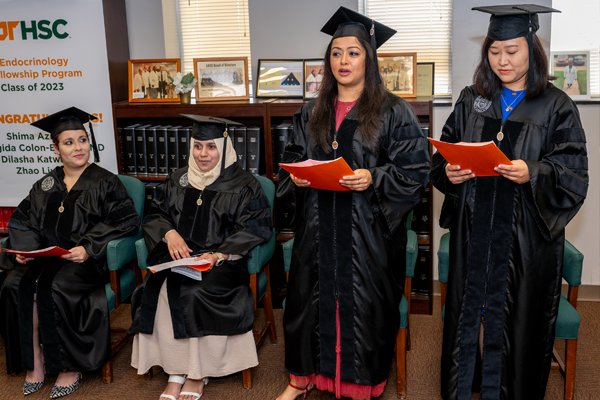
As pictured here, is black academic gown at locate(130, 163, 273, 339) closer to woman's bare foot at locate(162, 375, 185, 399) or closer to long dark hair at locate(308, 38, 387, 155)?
woman's bare foot at locate(162, 375, 185, 399)

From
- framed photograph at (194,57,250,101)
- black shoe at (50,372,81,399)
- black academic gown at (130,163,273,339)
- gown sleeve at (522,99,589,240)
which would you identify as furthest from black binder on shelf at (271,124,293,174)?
black shoe at (50,372,81,399)

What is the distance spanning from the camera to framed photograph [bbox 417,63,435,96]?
12.5 ft

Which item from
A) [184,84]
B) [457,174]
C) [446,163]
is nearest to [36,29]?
[184,84]

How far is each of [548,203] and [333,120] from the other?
102cm

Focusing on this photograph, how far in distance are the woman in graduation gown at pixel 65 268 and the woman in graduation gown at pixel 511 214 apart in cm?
188

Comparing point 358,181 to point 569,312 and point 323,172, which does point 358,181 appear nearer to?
point 323,172

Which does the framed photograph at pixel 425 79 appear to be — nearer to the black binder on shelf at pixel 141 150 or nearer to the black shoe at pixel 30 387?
the black binder on shelf at pixel 141 150

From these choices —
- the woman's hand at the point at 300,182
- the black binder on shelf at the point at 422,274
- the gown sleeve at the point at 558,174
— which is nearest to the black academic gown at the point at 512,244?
the gown sleeve at the point at 558,174

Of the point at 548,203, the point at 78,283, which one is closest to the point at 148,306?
the point at 78,283

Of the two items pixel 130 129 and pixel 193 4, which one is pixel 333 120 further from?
pixel 193 4

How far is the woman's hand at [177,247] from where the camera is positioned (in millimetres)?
2994

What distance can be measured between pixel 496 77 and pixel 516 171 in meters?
0.50

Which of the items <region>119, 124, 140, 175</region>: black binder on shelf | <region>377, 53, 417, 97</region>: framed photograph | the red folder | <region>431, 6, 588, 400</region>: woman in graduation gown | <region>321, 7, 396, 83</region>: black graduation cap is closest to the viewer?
<region>431, 6, 588, 400</region>: woman in graduation gown

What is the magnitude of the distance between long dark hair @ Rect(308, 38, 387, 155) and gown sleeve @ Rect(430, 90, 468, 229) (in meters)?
0.33
